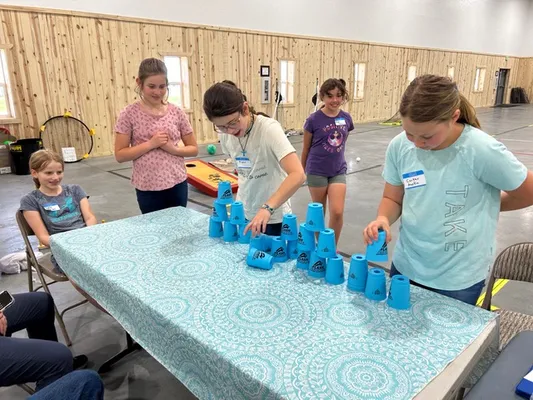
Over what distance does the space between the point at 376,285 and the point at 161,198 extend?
1.51m

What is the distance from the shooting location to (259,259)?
148 cm

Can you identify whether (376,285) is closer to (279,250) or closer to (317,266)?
(317,266)

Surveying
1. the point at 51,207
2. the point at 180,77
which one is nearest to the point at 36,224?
the point at 51,207

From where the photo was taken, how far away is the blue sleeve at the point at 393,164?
4.54 feet

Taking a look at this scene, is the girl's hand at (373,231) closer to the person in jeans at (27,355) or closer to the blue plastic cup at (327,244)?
the blue plastic cup at (327,244)

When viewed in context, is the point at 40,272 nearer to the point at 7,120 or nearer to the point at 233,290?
the point at 233,290

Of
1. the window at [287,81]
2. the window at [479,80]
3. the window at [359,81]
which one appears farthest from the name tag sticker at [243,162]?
the window at [479,80]

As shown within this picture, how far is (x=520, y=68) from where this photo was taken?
63.8 feet

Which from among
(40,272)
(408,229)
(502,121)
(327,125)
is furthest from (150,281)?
(502,121)

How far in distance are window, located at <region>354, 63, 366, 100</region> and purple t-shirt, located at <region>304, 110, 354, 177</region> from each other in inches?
399

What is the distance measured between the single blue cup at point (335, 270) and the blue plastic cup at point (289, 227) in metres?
0.22

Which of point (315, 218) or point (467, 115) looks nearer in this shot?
point (467, 115)

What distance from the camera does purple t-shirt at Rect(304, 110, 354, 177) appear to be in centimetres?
280

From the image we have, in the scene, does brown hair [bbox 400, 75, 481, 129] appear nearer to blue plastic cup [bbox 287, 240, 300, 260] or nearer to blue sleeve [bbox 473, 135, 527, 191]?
blue sleeve [bbox 473, 135, 527, 191]
